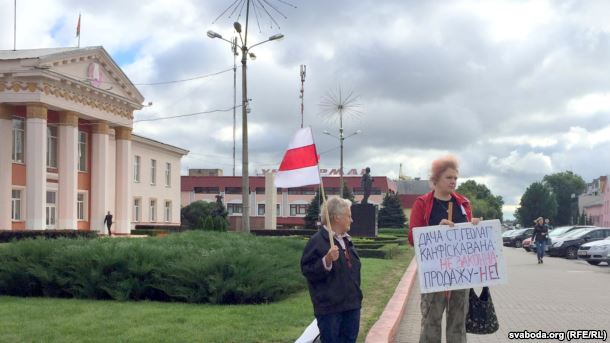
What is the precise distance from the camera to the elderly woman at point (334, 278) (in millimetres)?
5434

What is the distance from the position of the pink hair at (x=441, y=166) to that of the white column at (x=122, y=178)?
1885 inches

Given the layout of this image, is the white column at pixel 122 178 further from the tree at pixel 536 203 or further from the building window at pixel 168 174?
the tree at pixel 536 203

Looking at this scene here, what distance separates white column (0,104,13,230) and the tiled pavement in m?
30.0

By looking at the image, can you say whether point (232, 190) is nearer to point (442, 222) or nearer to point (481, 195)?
point (442, 222)

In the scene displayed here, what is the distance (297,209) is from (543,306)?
7962 cm

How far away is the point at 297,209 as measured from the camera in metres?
91.5

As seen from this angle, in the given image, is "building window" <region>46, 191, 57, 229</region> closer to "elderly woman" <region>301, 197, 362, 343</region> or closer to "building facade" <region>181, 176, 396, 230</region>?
"elderly woman" <region>301, 197, 362, 343</region>

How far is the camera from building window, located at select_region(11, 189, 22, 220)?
40681mm

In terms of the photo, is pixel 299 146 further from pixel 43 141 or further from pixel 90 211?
pixel 90 211

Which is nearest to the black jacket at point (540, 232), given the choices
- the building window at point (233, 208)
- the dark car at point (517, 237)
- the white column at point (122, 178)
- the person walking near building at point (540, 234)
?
the person walking near building at point (540, 234)

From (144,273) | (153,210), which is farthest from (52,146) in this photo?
(144,273)

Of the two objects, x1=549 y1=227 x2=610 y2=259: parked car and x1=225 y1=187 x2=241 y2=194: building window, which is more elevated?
x1=225 y1=187 x2=241 y2=194: building window

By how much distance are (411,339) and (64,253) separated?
20.2ft

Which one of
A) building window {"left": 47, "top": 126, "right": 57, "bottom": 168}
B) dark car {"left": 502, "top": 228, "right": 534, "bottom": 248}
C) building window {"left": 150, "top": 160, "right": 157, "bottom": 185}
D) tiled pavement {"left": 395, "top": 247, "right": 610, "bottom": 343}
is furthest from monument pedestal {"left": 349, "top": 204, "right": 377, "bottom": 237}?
building window {"left": 150, "top": 160, "right": 157, "bottom": 185}
